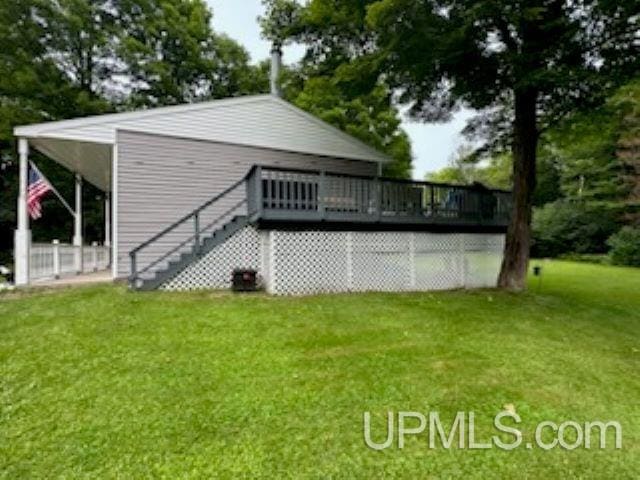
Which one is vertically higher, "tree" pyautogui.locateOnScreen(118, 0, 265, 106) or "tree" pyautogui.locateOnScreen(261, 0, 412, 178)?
"tree" pyautogui.locateOnScreen(118, 0, 265, 106)

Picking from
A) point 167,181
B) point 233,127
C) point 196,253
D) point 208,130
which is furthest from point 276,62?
point 196,253

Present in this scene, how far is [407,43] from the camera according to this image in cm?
775

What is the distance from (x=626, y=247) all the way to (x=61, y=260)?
88.6ft

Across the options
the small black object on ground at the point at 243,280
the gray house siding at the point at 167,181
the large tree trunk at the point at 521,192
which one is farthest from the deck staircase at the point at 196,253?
the large tree trunk at the point at 521,192

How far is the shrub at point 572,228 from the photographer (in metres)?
27.0

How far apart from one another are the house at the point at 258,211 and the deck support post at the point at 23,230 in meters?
0.03

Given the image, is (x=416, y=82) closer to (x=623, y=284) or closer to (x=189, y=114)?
(x=189, y=114)

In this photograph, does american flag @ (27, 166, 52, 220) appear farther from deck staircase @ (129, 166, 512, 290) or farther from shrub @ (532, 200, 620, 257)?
shrub @ (532, 200, 620, 257)

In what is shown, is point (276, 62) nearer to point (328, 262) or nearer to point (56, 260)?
point (328, 262)

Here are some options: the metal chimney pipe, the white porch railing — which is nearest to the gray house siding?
the white porch railing

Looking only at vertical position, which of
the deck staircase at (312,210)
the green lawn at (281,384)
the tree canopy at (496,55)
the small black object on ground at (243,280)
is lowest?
the green lawn at (281,384)

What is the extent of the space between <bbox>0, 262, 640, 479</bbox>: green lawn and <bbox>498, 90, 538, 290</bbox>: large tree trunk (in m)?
2.74

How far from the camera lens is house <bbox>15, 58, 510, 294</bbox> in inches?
340

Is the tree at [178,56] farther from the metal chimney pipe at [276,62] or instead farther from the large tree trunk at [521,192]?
the large tree trunk at [521,192]
